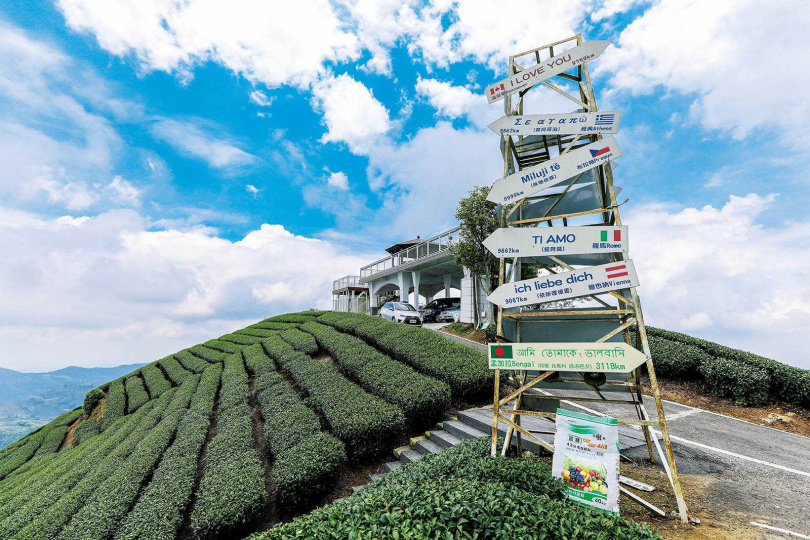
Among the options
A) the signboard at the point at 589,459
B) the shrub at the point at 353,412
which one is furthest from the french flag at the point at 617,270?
the shrub at the point at 353,412

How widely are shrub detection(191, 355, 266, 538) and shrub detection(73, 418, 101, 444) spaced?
33.8 feet

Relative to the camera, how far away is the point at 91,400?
19.0 m

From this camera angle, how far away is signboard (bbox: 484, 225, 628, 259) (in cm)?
497

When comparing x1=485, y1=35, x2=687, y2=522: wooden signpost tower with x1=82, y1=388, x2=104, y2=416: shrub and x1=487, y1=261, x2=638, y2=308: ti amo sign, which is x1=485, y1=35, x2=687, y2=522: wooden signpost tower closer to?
x1=487, y1=261, x2=638, y2=308: ti amo sign

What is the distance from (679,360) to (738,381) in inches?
51.5

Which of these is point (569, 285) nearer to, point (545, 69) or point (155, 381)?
point (545, 69)

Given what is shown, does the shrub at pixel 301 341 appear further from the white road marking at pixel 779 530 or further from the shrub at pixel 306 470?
the white road marking at pixel 779 530

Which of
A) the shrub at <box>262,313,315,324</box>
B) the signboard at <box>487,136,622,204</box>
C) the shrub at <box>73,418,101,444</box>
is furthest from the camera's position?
the shrub at <box>262,313,315,324</box>

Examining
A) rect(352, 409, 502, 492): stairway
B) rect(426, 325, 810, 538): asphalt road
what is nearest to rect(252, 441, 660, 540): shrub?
rect(426, 325, 810, 538): asphalt road

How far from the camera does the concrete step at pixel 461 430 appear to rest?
683cm

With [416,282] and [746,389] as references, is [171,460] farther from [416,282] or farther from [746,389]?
[416,282]

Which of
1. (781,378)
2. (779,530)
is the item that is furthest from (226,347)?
(781,378)

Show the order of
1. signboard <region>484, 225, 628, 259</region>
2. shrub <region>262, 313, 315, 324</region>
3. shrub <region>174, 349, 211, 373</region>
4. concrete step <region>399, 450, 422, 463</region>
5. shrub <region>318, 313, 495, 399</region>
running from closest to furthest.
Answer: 1. signboard <region>484, 225, 628, 259</region>
2. concrete step <region>399, 450, 422, 463</region>
3. shrub <region>318, 313, 495, 399</region>
4. shrub <region>174, 349, 211, 373</region>
5. shrub <region>262, 313, 315, 324</region>

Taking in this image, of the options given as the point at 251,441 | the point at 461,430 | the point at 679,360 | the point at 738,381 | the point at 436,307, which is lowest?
the point at 251,441
